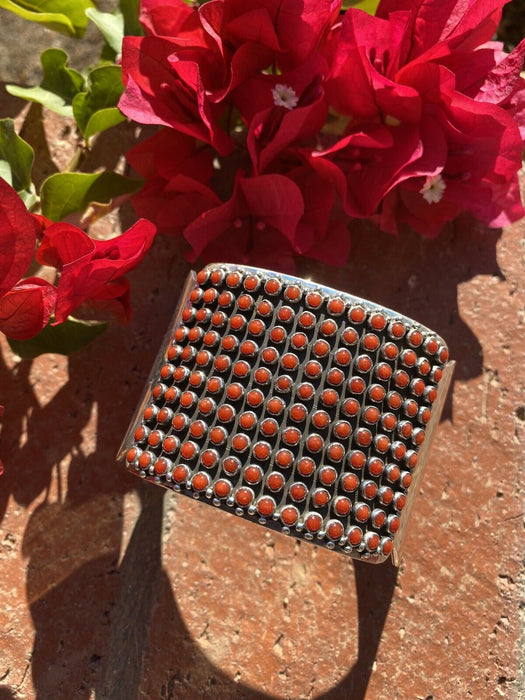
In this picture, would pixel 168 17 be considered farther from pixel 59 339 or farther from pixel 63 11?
pixel 59 339

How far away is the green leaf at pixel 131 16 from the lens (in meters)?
0.55

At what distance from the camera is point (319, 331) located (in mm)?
459

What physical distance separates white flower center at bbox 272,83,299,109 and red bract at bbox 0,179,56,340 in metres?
0.19

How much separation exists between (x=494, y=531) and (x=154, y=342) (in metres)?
0.32

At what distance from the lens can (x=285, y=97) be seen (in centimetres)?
49

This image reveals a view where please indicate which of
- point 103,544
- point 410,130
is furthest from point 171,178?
point 103,544

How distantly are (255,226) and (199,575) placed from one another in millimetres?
277

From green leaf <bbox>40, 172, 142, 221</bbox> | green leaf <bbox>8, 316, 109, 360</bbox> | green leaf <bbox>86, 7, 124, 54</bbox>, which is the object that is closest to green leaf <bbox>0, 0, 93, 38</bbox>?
green leaf <bbox>86, 7, 124, 54</bbox>

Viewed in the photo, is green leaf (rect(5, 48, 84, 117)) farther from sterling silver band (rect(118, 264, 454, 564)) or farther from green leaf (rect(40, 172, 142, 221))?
sterling silver band (rect(118, 264, 454, 564))

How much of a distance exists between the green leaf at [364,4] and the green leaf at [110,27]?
18 cm

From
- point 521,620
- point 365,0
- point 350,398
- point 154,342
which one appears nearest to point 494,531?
point 521,620

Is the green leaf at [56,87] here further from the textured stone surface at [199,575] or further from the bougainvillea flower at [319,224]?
the bougainvillea flower at [319,224]

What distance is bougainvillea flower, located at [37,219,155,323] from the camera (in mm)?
439

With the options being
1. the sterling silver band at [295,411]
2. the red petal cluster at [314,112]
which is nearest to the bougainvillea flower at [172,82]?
the red petal cluster at [314,112]
